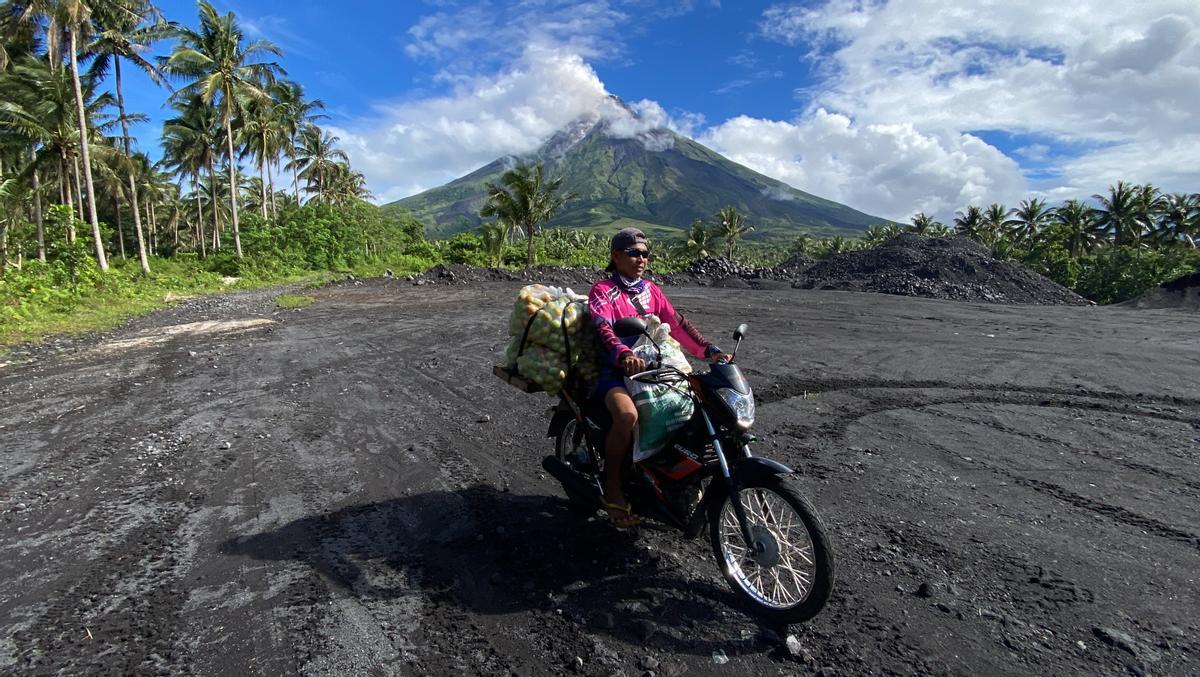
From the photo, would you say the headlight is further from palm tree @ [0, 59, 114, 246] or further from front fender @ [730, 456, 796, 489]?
palm tree @ [0, 59, 114, 246]

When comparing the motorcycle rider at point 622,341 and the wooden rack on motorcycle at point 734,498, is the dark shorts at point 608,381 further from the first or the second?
the wooden rack on motorcycle at point 734,498

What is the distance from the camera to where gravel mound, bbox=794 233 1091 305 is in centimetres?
2556

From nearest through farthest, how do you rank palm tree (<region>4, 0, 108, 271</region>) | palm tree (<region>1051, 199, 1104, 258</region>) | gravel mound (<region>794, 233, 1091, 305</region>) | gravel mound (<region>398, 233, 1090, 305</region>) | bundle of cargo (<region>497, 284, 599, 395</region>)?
bundle of cargo (<region>497, 284, 599, 395</region>), palm tree (<region>4, 0, 108, 271</region>), gravel mound (<region>794, 233, 1091, 305</region>), gravel mound (<region>398, 233, 1090, 305</region>), palm tree (<region>1051, 199, 1104, 258</region>)

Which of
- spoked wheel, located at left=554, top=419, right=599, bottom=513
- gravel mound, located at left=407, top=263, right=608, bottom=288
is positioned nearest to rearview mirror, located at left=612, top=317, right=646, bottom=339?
spoked wheel, located at left=554, top=419, right=599, bottom=513

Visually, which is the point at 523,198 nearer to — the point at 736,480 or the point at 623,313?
the point at 623,313

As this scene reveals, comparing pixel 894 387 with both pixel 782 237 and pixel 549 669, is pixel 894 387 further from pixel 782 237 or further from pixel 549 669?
pixel 782 237

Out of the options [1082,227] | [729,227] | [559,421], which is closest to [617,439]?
[559,421]

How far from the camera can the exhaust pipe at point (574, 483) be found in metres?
3.53

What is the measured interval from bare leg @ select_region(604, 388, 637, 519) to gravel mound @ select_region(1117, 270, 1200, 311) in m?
27.2

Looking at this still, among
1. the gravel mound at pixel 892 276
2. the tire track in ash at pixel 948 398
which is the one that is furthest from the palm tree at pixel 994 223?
the tire track in ash at pixel 948 398

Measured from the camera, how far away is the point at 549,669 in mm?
2406

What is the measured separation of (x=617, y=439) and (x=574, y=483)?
2.37ft

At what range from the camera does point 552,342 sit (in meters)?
3.36

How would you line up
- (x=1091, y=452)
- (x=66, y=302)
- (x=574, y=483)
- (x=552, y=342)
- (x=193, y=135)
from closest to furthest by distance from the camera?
1. (x=552, y=342)
2. (x=574, y=483)
3. (x=1091, y=452)
4. (x=66, y=302)
5. (x=193, y=135)
